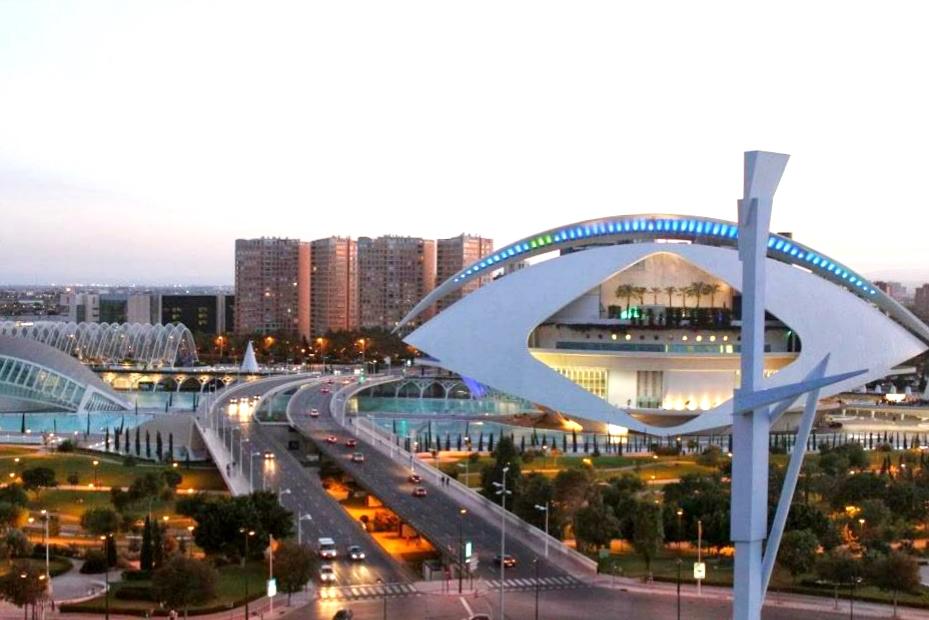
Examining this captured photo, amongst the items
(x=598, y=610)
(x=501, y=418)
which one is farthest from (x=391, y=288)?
(x=598, y=610)

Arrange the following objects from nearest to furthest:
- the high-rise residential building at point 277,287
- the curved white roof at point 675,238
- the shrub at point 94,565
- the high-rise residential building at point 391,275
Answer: the shrub at point 94,565
the curved white roof at point 675,238
the high-rise residential building at point 277,287
the high-rise residential building at point 391,275

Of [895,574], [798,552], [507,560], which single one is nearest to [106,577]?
[507,560]

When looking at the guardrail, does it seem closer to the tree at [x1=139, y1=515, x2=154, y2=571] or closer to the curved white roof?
the tree at [x1=139, y1=515, x2=154, y2=571]

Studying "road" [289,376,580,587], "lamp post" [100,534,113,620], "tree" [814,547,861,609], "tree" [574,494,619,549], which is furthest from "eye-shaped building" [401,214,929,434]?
"lamp post" [100,534,113,620]

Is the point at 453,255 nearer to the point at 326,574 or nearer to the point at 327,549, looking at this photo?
the point at 327,549

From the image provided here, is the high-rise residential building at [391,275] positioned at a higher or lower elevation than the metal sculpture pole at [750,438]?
higher

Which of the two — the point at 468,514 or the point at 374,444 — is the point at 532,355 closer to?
the point at 374,444

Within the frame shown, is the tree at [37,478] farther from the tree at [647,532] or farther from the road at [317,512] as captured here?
the tree at [647,532]

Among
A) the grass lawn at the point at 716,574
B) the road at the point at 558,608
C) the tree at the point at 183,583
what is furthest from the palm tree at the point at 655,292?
the tree at the point at 183,583
